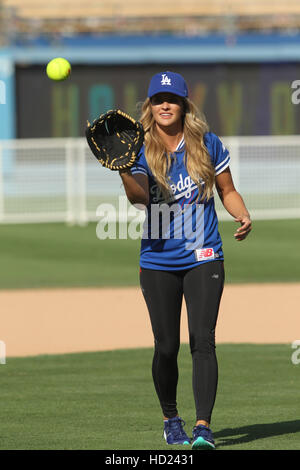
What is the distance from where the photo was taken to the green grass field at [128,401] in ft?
21.0

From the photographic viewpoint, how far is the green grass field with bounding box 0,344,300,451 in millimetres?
6414

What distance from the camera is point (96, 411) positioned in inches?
293

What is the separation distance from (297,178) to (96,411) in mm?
17202

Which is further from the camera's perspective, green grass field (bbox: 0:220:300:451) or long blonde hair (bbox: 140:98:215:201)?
green grass field (bbox: 0:220:300:451)

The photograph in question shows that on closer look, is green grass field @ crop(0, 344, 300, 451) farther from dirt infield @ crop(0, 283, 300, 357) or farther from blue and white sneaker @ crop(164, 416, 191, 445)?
dirt infield @ crop(0, 283, 300, 357)

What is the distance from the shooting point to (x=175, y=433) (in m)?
6.16

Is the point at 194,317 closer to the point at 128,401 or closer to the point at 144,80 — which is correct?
the point at 128,401

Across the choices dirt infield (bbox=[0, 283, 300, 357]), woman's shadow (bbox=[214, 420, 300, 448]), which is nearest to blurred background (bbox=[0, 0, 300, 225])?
dirt infield (bbox=[0, 283, 300, 357])

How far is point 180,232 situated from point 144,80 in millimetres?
25400

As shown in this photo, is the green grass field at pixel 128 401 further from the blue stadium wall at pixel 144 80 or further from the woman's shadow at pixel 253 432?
the blue stadium wall at pixel 144 80

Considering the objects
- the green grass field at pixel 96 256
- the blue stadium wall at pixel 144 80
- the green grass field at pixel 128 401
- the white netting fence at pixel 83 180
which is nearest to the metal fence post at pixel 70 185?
the white netting fence at pixel 83 180

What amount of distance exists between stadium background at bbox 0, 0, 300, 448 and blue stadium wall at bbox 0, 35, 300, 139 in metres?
0.04

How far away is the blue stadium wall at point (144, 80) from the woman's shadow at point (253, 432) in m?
24.2

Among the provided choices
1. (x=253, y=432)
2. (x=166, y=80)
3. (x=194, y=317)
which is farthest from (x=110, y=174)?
(x=194, y=317)
